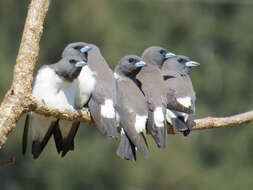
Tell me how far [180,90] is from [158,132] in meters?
0.95

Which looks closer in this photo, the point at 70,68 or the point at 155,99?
the point at 70,68

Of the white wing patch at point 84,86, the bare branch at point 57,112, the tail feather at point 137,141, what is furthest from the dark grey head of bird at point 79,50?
the tail feather at point 137,141

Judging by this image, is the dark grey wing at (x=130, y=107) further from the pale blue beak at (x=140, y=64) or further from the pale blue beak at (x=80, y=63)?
the pale blue beak at (x=80, y=63)

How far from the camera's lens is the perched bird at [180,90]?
8.94m

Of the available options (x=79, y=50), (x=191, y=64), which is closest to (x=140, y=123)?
(x=79, y=50)

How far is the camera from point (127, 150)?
8.30 meters

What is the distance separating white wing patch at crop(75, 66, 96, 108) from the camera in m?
8.69

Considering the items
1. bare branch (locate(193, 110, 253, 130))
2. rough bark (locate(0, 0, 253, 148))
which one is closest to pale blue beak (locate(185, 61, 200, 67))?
bare branch (locate(193, 110, 253, 130))

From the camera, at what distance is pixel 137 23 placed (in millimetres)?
34969

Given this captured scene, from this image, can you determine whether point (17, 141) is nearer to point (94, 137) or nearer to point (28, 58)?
point (94, 137)

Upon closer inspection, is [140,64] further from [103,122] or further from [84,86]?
[103,122]

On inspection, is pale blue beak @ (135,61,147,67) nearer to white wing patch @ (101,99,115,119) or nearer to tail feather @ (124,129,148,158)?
white wing patch @ (101,99,115,119)

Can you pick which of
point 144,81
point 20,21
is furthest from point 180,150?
point 144,81

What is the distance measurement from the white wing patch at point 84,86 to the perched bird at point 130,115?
271 mm
